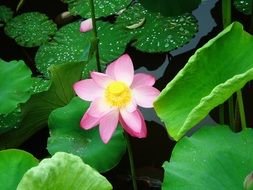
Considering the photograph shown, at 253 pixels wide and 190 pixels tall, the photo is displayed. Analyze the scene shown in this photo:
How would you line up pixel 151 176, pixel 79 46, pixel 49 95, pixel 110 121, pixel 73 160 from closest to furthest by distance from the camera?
pixel 73 160 < pixel 110 121 < pixel 49 95 < pixel 151 176 < pixel 79 46

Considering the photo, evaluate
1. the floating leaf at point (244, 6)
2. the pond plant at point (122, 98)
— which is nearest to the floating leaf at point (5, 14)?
the pond plant at point (122, 98)

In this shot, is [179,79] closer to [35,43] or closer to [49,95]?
[49,95]

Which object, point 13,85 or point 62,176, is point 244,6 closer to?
point 13,85

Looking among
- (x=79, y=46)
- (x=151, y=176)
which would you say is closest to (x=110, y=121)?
(x=151, y=176)

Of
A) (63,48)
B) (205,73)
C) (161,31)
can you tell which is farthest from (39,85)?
(205,73)

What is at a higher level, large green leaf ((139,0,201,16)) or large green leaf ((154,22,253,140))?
large green leaf ((154,22,253,140))

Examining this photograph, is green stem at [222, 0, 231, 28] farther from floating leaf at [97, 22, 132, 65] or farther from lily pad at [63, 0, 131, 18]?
lily pad at [63, 0, 131, 18]

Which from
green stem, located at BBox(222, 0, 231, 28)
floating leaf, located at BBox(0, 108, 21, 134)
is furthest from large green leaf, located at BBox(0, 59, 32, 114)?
green stem, located at BBox(222, 0, 231, 28)
